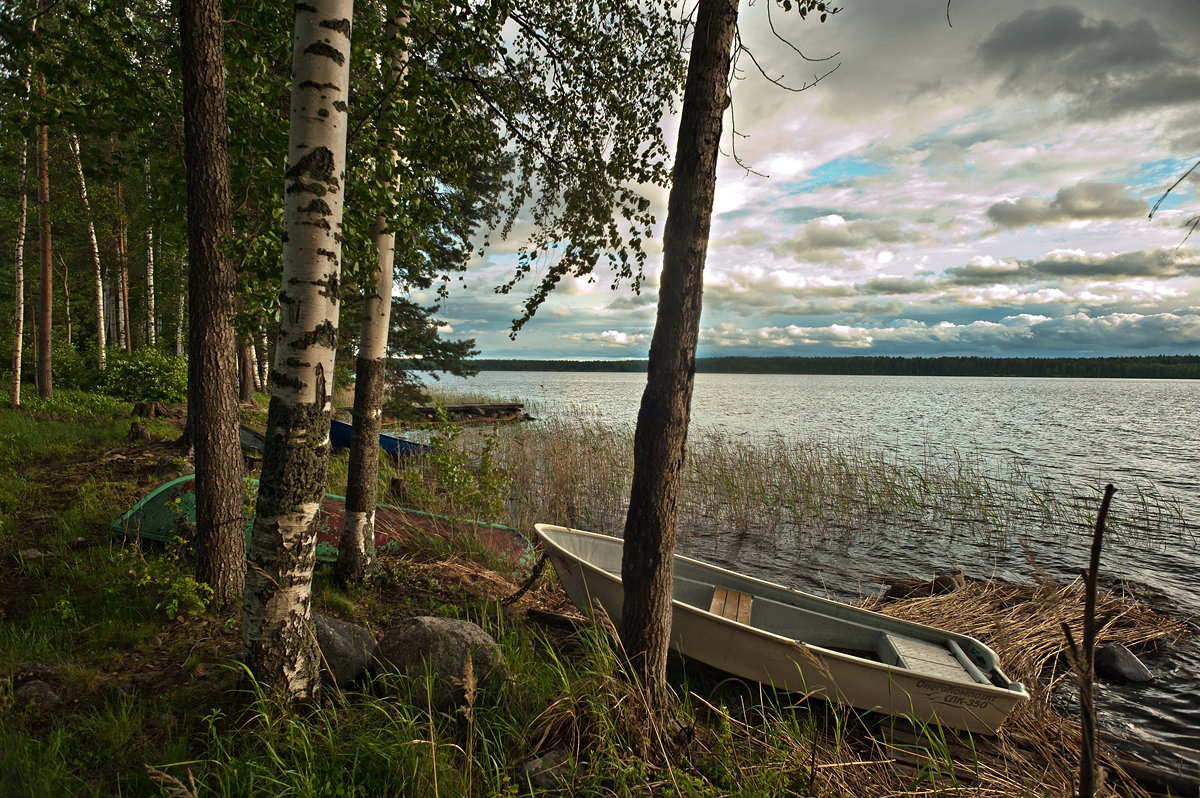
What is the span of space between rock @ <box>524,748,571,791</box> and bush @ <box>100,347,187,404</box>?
16.8 metres

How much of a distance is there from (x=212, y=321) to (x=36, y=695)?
7.67 ft

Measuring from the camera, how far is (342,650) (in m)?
3.36

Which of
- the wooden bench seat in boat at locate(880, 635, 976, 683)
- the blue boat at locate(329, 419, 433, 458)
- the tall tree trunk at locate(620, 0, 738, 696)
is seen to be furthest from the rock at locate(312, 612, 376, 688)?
the blue boat at locate(329, 419, 433, 458)

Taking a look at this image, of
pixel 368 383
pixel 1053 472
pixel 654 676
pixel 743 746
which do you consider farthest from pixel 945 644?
pixel 1053 472

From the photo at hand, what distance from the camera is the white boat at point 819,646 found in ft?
12.7

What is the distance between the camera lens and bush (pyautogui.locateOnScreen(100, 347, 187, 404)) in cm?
1509

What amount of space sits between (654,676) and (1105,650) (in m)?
5.89

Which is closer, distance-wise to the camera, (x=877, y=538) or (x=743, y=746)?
(x=743, y=746)

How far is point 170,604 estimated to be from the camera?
3.72 meters

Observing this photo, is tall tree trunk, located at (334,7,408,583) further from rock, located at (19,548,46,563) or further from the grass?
rock, located at (19,548,46,563)

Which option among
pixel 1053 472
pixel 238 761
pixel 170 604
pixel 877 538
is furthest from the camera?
pixel 1053 472

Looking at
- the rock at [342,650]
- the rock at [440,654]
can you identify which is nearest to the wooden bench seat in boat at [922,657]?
the rock at [440,654]

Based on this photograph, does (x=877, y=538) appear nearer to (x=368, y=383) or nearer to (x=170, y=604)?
(x=368, y=383)

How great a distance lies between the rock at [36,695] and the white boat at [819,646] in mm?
3234
